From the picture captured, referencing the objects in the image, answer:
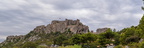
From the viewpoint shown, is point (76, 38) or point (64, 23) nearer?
point (76, 38)

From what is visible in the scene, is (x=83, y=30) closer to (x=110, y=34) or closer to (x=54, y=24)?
(x=54, y=24)

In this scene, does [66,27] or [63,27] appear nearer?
[66,27]

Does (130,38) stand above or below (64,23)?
below

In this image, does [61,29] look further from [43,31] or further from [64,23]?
[43,31]

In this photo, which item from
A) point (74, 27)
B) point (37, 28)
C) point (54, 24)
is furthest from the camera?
point (37, 28)

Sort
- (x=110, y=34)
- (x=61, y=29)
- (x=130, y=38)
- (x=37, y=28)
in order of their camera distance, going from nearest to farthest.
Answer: (x=130, y=38), (x=110, y=34), (x=61, y=29), (x=37, y=28)

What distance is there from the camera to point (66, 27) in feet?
405

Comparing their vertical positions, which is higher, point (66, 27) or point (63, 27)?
point (63, 27)

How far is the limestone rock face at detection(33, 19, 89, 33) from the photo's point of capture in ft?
384

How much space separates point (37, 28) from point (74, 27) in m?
45.4

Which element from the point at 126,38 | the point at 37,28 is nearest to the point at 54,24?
the point at 37,28

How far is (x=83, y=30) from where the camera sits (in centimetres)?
11688

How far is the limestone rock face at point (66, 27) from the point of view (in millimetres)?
117000

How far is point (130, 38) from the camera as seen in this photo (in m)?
30.0
